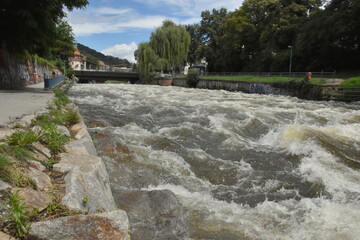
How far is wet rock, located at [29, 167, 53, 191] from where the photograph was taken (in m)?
3.09

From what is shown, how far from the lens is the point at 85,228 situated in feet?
8.14

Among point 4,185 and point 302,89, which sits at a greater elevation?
point 4,185

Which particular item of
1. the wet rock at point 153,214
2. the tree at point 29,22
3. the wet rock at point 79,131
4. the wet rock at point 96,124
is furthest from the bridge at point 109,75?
the wet rock at point 153,214

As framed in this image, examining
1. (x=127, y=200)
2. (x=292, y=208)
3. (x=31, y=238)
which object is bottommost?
(x=292, y=208)

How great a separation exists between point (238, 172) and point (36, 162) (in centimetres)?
395

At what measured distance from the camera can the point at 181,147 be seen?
7570 millimetres

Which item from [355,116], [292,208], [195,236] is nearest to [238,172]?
[292,208]

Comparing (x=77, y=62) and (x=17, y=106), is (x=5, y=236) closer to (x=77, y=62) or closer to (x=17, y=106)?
(x=17, y=106)

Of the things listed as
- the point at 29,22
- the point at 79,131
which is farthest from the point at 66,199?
the point at 29,22

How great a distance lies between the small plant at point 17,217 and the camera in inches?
89.7

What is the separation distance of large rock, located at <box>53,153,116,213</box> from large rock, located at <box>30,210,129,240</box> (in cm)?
32

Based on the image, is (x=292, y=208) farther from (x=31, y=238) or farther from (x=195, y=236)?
(x=31, y=238)

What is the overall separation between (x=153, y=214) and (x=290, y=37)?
163 feet

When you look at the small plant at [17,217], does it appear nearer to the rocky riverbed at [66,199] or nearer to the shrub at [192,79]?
the rocky riverbed at [66,199]
